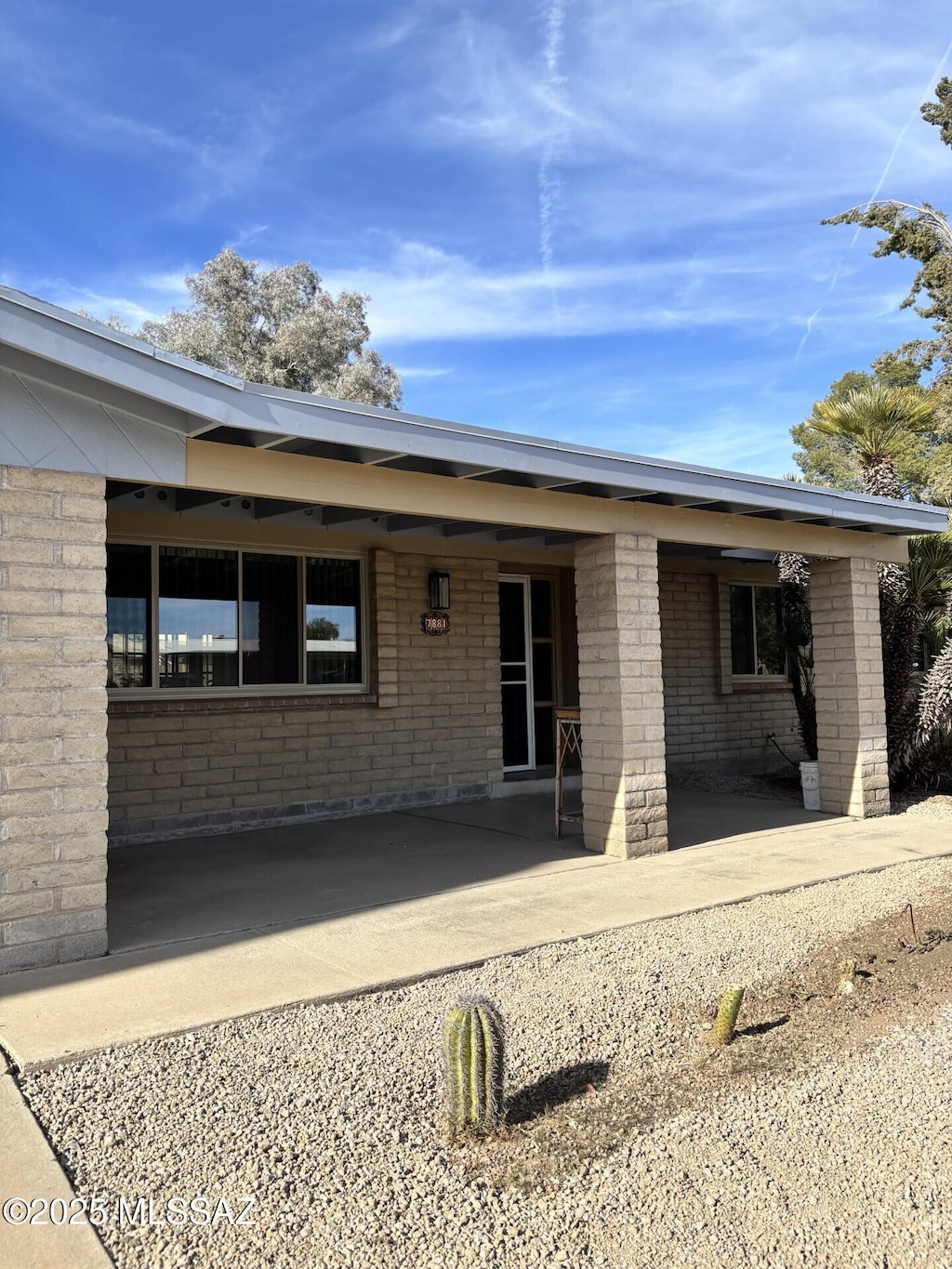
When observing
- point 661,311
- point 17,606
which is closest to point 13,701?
point 17,606

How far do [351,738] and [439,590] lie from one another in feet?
6.05

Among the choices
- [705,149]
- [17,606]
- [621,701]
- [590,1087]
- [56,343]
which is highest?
[705,149]

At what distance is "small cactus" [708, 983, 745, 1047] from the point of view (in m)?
4.09

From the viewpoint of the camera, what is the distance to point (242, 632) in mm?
9359

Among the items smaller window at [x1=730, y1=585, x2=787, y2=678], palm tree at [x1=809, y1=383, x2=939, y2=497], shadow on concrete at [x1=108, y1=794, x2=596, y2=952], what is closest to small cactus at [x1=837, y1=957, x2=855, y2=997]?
shadow on concrete at [x1=108, y1=794, x2=596, y2=952]

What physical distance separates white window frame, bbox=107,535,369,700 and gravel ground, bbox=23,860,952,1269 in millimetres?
4940

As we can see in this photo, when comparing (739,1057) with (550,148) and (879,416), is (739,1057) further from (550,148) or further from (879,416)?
(550,148)

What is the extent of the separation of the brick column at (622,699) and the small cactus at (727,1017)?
3635 millimetres

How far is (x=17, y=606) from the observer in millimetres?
4980

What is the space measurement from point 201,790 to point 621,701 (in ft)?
13.0

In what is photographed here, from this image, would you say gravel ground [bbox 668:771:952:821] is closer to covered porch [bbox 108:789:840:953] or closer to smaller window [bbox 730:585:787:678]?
covered porch [bbox 108:789:840:953]

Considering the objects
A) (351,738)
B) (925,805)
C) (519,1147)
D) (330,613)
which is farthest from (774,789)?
(519,1147)

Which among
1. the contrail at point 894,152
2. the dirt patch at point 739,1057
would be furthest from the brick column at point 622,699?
the contrail at point 894,152

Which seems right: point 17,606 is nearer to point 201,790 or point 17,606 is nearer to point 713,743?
point 201,790
